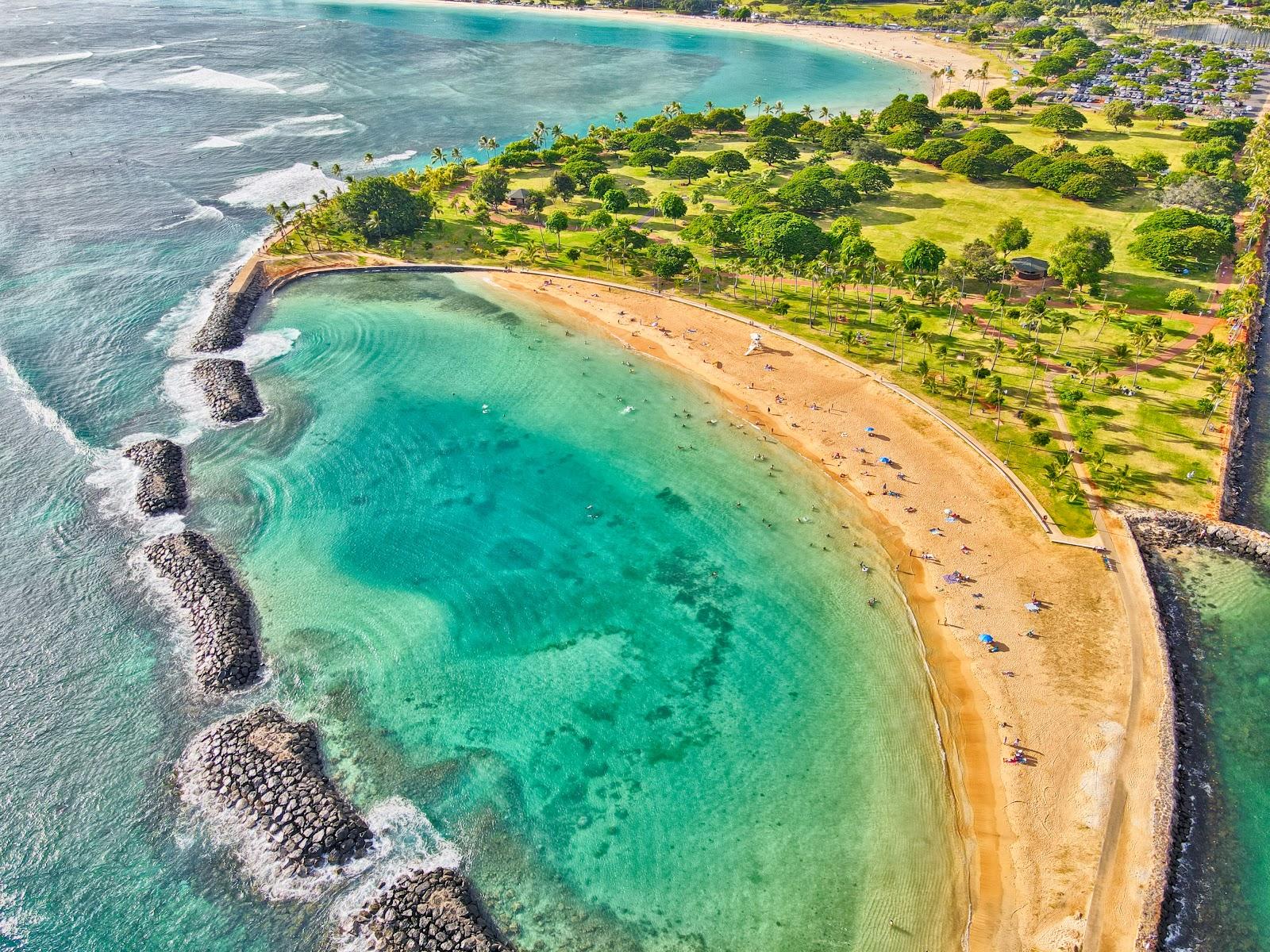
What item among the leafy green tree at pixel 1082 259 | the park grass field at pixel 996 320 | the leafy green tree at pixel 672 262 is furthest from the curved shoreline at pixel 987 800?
the leafy green tree at pixel 672 262

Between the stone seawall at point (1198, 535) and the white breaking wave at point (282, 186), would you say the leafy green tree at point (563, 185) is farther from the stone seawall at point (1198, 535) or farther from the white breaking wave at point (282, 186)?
the stone seawall at point (1198, 535)

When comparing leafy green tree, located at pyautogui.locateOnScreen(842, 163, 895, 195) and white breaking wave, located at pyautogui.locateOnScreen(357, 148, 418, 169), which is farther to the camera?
white breaking wave, located at pyautogui.locateOnScreen(357, 148, 418, 169)

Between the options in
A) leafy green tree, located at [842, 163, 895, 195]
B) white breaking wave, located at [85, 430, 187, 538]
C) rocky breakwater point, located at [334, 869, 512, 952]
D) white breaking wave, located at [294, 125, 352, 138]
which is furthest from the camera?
white breaking wave, located at [294, 125, 352, 138]

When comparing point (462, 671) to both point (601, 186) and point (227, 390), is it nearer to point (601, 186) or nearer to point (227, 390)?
point (227, 390)

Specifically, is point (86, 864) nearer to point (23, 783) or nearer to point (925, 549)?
point (23, 783)

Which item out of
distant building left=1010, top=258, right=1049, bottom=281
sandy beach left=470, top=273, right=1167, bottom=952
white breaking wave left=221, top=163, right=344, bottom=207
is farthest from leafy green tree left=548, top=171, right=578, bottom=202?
distant building left=1010, top=258, right=1049, bottom=281

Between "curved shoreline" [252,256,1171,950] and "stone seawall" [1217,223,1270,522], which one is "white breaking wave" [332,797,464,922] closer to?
"curved shoreline" [252,256,1171,950]

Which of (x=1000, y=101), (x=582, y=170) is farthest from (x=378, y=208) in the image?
(x=1000, y=101)
